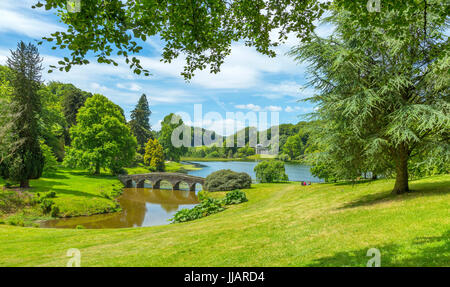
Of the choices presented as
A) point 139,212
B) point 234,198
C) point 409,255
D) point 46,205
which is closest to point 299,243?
point 409,255

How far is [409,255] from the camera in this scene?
15.6 ft

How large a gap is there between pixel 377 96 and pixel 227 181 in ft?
69.2

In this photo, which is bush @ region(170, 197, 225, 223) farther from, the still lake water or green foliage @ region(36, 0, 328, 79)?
green foliage @ region(36, 0, 328, 79)

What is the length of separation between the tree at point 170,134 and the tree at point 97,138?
95.2 ft

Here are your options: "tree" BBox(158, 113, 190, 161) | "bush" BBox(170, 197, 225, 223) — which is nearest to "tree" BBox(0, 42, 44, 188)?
"bush" BBox(170, 197, 225, 223)

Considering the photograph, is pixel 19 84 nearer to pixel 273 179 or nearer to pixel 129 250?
pixel 129 250

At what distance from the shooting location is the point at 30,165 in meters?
22.5

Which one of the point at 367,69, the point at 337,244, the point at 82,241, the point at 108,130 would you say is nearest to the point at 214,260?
the point at 337,244

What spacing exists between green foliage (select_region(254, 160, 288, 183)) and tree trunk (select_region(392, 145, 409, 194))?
25658 millimetres

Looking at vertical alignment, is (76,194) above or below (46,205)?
above

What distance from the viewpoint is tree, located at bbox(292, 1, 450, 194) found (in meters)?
9.57

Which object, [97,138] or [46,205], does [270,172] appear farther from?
[46,205]
